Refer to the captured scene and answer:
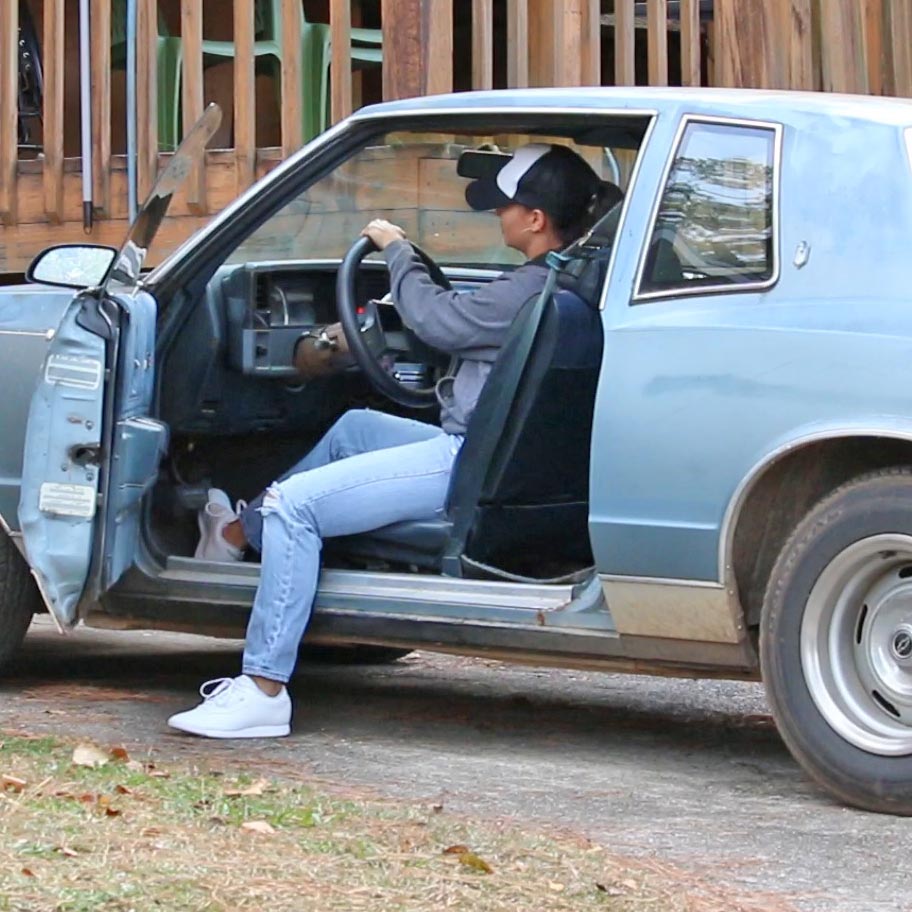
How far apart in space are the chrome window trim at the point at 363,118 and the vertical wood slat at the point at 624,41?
3.76 metres

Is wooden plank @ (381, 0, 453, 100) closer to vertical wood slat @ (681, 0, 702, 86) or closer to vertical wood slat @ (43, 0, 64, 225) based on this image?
vertical wood slat @ (681, 0, 702, 86)

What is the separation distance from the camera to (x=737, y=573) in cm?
504

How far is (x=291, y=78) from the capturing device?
367 inches

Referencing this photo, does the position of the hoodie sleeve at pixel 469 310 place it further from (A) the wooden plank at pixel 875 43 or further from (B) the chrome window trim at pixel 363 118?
(A) the wooden plank at pixel 875 43

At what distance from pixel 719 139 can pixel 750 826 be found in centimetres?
154

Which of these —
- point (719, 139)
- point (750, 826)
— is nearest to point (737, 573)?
point (750, 826)

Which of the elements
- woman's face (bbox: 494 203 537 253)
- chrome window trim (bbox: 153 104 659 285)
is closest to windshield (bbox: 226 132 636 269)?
chrome window trim (bbox: 153 104 659 285)

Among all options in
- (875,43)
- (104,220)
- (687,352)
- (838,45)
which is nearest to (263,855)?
(687,352)

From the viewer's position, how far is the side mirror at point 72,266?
19.1ft

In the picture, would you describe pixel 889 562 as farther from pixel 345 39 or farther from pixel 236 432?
pixel 345 39

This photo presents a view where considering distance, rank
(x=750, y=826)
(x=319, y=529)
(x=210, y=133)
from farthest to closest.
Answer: (x=210, y=133) → (x=319, y=529) → (x=750, y=826)

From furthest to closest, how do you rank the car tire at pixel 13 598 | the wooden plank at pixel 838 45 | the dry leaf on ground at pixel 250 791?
the wooden plank at pixel 838 45 < the car tire at pixel 13 598 < the dry leaf on ground at pixel 250 791

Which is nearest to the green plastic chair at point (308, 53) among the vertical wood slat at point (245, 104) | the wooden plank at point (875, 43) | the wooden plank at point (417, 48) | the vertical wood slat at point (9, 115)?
the vertical wood slat at point (245, 104)

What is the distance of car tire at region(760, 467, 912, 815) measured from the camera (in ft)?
15.6
